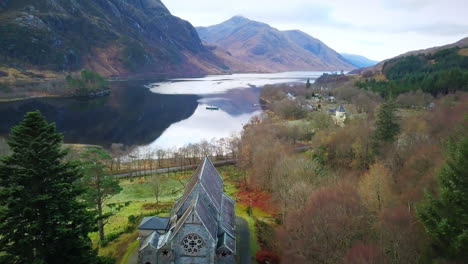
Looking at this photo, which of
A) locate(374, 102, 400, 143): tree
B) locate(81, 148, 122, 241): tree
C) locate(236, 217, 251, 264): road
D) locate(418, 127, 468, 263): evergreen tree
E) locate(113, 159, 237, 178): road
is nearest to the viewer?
locate(418, 127, 468, 263): evergreen tree

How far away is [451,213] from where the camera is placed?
22172 mm

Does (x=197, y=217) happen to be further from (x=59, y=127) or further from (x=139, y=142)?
(x=59, y=127)

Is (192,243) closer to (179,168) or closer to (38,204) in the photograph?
(38,204)

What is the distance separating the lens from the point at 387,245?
23281 mm

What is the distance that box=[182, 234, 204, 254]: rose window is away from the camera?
28688 mm

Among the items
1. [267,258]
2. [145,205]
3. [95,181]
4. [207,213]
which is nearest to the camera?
[207,213]

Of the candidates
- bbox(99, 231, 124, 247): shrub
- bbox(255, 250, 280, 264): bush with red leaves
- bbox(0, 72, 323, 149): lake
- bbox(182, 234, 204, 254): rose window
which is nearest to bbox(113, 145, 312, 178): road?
bbox(0, 72, 323, 149): lake

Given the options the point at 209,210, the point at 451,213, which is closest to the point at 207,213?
the point at 209,210

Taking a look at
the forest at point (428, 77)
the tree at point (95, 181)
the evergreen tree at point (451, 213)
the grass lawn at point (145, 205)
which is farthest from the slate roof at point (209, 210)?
the forest at point (428, 77)

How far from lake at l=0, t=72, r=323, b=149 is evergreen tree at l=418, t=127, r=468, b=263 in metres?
73.1

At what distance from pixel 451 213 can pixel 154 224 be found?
24.7 metres

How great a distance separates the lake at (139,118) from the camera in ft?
320

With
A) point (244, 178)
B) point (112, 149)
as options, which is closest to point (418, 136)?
point (244, 178)

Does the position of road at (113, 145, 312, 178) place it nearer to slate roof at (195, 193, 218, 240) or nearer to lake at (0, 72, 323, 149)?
lake at (0, 72, 323, 149)
